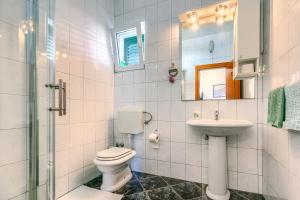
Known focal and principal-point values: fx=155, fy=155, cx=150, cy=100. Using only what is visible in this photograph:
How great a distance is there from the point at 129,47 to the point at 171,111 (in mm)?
1264

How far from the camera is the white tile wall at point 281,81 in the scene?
906 millimetres

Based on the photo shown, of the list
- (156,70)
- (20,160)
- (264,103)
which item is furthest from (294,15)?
(20,160)

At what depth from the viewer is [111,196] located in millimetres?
1639

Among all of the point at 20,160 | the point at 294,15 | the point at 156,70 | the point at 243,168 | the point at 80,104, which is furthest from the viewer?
the point at 156,70

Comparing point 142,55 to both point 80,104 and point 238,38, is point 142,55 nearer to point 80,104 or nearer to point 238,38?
point 80,104

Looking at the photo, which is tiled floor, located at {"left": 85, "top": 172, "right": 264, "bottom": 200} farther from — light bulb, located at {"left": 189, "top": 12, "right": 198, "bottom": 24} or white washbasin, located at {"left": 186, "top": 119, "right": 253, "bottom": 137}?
light bulb, located at {"left": 189, "top": 12, "right": 198, "bottom": 24}

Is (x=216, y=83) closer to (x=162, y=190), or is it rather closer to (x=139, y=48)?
(x=139, y=48)

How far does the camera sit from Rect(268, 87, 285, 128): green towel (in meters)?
0.92

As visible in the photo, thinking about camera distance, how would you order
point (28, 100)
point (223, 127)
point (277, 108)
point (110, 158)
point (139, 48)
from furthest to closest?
point (139, 48)
point (110, 158)
point (223, 127)
point (28, 100)
point (277, 108)

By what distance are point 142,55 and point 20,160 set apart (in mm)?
1829

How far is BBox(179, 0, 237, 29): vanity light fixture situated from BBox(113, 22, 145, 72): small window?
2.14ft

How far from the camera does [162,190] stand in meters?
1.75

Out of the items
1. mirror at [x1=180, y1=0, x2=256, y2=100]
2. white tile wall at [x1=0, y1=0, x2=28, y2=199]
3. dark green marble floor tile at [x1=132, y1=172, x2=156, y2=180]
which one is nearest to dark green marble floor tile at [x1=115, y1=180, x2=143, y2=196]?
dark green marble floor tile at [x1=132, y1=172, x2=156, y2=180]

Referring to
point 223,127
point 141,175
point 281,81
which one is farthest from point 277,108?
point 141,175
